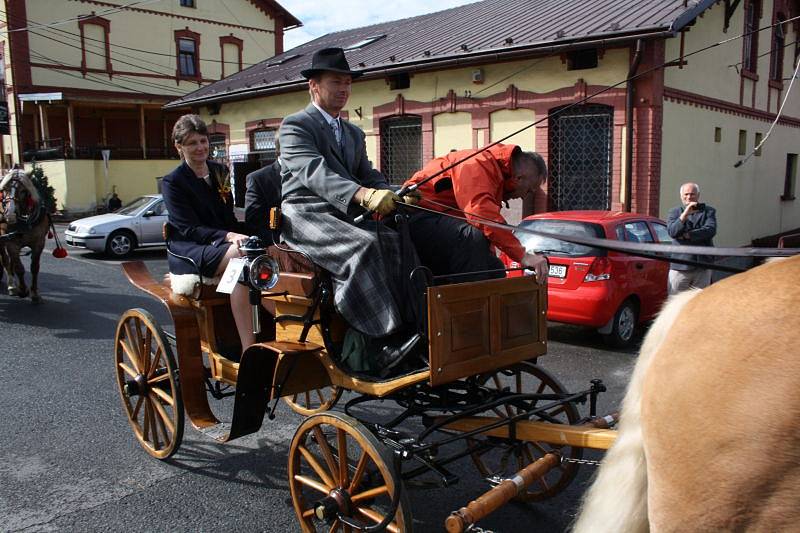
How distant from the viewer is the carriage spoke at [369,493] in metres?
2.83

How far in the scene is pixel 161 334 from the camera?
4.23 meters

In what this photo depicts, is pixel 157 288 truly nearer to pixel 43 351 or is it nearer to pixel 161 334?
pixel 161 334

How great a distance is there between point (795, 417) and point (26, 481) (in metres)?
4.19

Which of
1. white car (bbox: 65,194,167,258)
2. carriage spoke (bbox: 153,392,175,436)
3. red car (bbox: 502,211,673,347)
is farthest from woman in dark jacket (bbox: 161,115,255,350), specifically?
white car (bbox: 65,194,167,258)

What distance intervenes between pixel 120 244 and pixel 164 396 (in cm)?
1192

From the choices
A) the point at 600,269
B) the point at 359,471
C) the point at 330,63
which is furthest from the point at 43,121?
the point at 359,471

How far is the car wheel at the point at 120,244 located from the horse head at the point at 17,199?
5368mm

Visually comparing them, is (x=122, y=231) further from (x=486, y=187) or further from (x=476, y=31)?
(x=486, y=187)

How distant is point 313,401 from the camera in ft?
17.8

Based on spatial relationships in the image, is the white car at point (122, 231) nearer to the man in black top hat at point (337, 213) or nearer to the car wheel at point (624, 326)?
the car wheel at point (624, 326)

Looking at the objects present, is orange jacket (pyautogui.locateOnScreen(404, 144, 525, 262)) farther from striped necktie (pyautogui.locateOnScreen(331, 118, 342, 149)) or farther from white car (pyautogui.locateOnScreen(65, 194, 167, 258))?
white car (pyautogui.locateOnScreen(65, 194, 167, 258))

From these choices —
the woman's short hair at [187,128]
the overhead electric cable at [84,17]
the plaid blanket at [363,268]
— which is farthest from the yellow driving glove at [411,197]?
the overhead electric cable at [84,17]

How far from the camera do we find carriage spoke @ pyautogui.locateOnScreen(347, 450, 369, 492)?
9.58 feet

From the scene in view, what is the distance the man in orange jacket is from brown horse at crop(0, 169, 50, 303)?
26.0 feet
